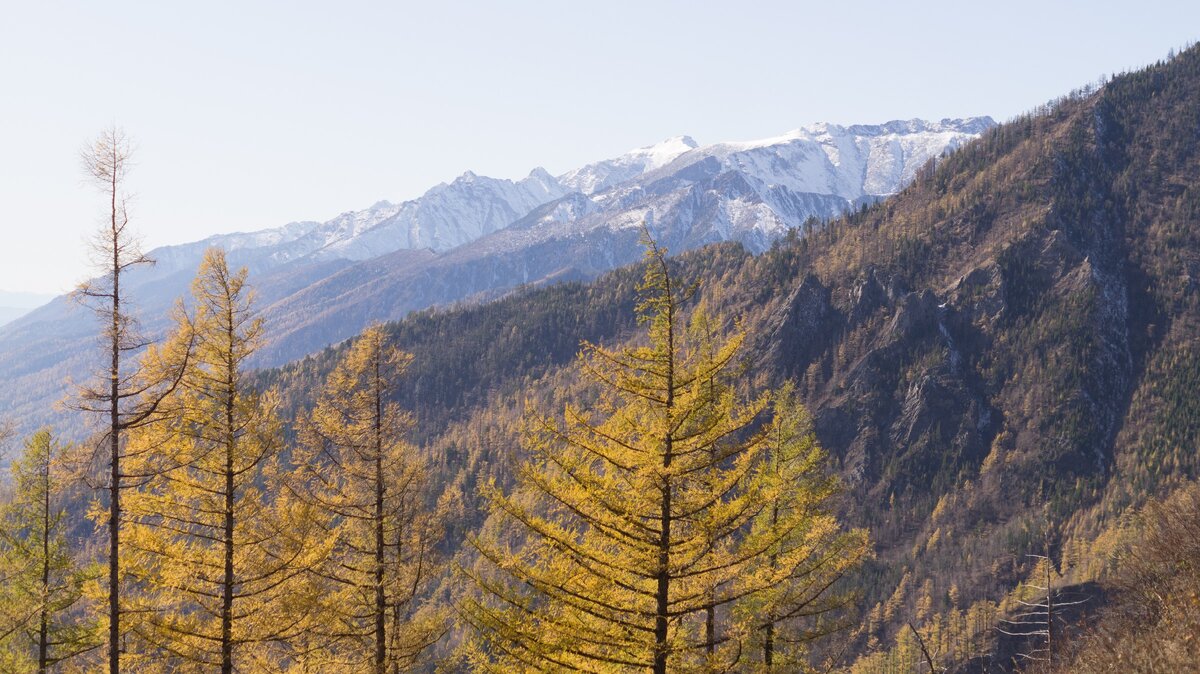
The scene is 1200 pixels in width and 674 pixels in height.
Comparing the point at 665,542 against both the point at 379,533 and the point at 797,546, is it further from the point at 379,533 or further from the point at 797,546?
the point at 379,533

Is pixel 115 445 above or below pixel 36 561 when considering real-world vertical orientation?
above

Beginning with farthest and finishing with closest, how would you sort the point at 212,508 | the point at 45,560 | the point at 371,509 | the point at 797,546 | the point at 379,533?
the point at 45,560
the point at 371,509
the point at 379,533
the point at 797,546
the point at 212,508

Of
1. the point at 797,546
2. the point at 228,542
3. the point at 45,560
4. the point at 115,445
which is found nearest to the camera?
the point at 115,445

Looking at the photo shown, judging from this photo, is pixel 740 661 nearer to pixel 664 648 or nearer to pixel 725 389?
pixel 664 648

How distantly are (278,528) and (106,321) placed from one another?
637cm

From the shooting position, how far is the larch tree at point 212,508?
61.5 ft

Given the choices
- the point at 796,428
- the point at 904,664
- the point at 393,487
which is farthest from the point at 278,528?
the point at 904,664

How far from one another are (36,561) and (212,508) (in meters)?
10.8

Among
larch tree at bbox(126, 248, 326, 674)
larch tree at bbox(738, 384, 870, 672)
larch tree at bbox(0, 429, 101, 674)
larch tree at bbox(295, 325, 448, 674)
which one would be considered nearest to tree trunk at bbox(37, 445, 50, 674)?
larch tree at bbox(0, 429, 101, 674)

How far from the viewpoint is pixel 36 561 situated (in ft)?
83.1

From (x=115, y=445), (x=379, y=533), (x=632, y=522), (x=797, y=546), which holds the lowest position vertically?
(x=797, y=546)

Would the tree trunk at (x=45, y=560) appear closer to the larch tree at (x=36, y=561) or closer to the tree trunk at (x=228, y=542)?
the larch tree at (x=36, y=561)

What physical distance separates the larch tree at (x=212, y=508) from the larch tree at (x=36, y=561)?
7.05 meters

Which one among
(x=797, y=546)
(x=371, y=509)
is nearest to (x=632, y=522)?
(x=797, y=546)
